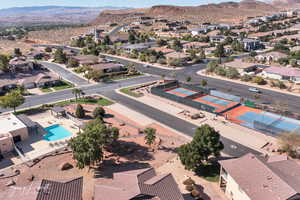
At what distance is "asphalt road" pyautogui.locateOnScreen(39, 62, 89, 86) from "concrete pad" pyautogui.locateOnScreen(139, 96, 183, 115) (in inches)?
999

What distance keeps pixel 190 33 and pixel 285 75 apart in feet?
375

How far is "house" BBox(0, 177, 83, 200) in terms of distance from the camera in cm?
2177

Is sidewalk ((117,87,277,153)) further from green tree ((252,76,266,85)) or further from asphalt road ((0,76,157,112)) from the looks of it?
green tree ((252,76,266,85))

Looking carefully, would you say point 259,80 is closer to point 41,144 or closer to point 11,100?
point 41,144

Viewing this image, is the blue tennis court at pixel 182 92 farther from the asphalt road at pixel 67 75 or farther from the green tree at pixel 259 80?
the asphalt road at pixel 67 75

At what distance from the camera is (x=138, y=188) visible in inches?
886

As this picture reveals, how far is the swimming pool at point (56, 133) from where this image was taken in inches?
1707

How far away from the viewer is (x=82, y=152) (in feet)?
104

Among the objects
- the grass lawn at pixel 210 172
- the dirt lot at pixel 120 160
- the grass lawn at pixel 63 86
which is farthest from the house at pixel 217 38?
the grass lawn at pixel 210 172

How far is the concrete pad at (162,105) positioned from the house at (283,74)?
40.5m

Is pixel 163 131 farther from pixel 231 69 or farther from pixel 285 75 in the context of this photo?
pixel 285 75

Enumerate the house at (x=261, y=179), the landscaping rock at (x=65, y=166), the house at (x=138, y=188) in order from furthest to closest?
the landscaping rock at (x=65, y=166) → the house at (x=261, y=179) → the house at (x=138, y=188)

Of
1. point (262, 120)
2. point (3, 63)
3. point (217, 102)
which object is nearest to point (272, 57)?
point (217, 102)

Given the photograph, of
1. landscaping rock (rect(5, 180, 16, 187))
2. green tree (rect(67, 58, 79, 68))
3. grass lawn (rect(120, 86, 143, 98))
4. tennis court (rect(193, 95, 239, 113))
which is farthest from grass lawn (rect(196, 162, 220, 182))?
green tree (rect(67, 58, 79, 68))
